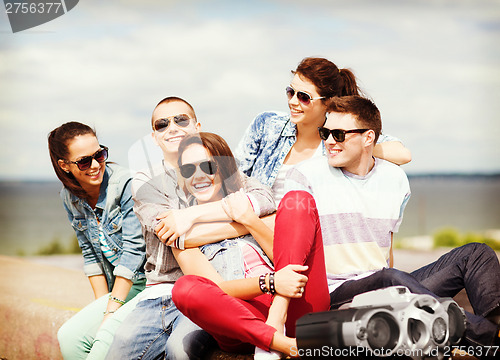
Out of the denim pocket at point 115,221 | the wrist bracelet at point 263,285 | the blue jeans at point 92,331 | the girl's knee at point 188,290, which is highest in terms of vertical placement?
the denim pocket at point 115,221

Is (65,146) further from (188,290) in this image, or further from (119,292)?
(188,290)

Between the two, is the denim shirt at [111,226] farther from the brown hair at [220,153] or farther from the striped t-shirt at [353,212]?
the striped t-shirt at [353,212]

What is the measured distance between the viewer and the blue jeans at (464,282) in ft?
8.13

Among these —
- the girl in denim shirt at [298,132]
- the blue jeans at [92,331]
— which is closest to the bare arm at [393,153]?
the girl in denim shirt at [298,132]

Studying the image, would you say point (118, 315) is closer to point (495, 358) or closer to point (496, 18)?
point (495, 358)

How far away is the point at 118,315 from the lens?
3.03 metres

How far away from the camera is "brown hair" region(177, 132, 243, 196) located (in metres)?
2.89

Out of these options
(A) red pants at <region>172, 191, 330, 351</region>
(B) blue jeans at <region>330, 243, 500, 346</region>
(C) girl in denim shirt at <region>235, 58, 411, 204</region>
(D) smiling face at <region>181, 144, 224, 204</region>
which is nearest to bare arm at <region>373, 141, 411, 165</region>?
(C) girl in denim shirt at <region>235, 58, 411, 204</region>

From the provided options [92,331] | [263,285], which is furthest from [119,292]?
[263,285]

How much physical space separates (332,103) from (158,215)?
1027mm

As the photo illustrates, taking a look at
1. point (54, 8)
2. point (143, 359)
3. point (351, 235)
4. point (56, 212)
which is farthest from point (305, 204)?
point (56, 212)

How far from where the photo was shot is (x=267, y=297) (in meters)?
2.71

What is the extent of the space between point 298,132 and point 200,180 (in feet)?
2.81

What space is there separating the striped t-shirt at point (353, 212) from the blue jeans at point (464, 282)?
0.50 feet
